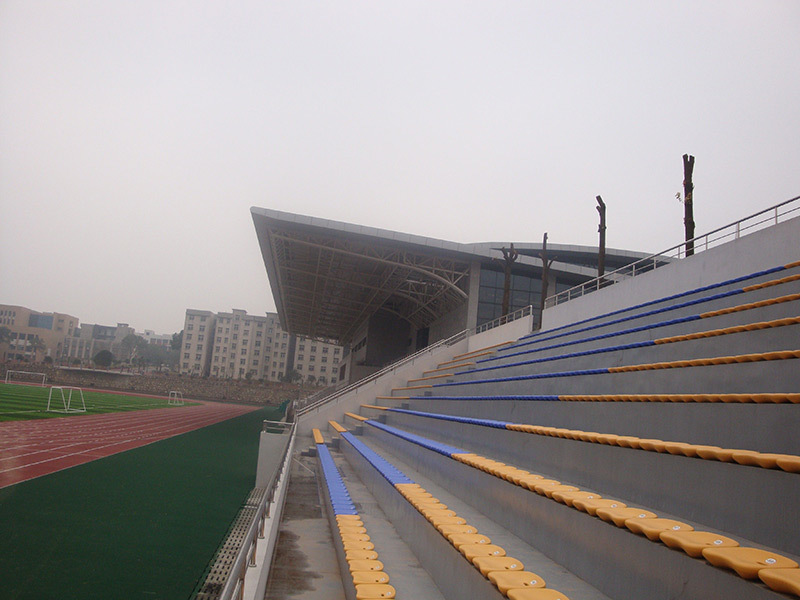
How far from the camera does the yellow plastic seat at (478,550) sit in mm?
2320

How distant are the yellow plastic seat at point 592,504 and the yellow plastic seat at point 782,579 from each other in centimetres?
84

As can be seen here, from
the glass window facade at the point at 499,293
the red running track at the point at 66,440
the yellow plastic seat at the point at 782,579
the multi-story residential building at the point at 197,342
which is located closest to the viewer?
the yellow plastic seat at the point at 782,579

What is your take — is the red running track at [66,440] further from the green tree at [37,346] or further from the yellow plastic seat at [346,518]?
the green tree at [37,346]

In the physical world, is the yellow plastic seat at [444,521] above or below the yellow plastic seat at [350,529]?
above

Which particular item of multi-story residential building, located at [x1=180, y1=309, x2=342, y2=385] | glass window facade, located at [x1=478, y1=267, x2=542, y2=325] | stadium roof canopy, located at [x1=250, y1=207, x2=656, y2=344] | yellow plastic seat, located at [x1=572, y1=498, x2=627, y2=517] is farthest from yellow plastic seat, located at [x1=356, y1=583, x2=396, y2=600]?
multi-story residential building, located at [x1=180, y1=309, x2=342, y2=385]

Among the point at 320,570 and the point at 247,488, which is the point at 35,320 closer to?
the point at 247,488

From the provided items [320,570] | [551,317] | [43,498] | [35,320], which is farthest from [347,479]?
[35,320]

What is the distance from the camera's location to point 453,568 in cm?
254

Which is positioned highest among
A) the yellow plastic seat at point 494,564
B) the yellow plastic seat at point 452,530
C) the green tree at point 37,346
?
the green tree at point 37,346

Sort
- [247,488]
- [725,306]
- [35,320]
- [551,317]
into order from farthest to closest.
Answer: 1. [35,320]
2. [551,317]
3. [247,488]
4. [725,306]

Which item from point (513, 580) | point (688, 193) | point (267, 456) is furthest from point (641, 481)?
point (688, 193)

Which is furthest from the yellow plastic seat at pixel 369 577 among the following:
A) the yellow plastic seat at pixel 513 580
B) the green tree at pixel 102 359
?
the green tree at pixel 102 359

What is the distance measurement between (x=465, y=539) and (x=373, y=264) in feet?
72.0

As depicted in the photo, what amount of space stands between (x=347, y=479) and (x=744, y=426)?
4.81 meters
